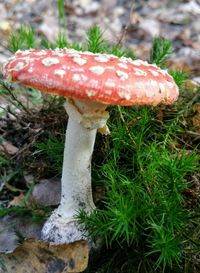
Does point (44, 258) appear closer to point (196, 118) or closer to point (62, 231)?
point (62, 231)

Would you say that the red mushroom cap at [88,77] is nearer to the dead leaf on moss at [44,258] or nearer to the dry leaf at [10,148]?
the dead leaf on moss at [44,258]

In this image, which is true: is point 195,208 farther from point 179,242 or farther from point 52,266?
point 52,266

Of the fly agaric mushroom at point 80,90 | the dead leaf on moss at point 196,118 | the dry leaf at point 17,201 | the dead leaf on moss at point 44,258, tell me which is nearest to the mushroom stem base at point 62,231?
the fly agaric mushroom at point 80,90

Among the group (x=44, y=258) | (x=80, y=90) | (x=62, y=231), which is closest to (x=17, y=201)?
(x=62, y=231)

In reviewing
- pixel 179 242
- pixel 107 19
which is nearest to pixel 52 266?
pixel 179 242

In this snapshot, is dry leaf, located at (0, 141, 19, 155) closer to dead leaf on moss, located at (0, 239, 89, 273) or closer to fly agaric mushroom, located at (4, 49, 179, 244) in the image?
fly agaric mushroom, located at (4, 49, 179, 244)

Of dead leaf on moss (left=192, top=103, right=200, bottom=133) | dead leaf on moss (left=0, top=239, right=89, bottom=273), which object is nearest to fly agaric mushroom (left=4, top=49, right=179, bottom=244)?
dead leaf on moss (left=0, top=239, right=89, bottom=273)

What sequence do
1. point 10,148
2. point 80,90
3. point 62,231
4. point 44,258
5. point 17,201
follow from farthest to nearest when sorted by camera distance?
1. point 10,148
2. point 17,201
3. point 62,231
4. point 44,258
5. point 80,90
